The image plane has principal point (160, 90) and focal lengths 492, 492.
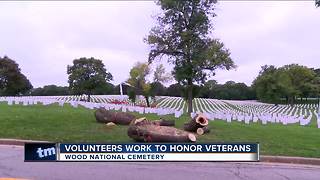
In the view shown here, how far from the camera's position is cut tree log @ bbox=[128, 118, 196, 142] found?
13.3m

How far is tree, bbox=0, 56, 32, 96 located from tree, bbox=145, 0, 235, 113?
4923cm

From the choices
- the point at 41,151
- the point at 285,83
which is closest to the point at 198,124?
the point at 41,151

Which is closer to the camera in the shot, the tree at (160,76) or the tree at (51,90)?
the tree at (160,76)

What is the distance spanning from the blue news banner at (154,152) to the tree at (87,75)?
77.0 metres

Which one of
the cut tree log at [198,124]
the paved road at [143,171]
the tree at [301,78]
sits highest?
the tree at [301,78]

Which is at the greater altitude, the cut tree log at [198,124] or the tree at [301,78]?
the tree at [301,78]

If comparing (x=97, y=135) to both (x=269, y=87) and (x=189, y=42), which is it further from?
(x=269, y=87)

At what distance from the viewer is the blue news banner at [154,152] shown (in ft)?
17.8

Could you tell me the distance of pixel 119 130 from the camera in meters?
17.3

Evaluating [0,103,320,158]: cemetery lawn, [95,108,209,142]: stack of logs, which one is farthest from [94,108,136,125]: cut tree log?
[95,108,209,142]: stack of logs

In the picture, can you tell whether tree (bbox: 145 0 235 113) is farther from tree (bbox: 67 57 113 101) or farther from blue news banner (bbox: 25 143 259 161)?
tree (bbox: 67 57 113 101)

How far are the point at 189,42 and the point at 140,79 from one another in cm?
3132

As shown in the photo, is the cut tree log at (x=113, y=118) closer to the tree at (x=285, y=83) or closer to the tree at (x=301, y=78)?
the tree at (x=285, y=83)

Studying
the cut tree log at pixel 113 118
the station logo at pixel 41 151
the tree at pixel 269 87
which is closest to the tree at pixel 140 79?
Result: the tree at pixel 269 87
